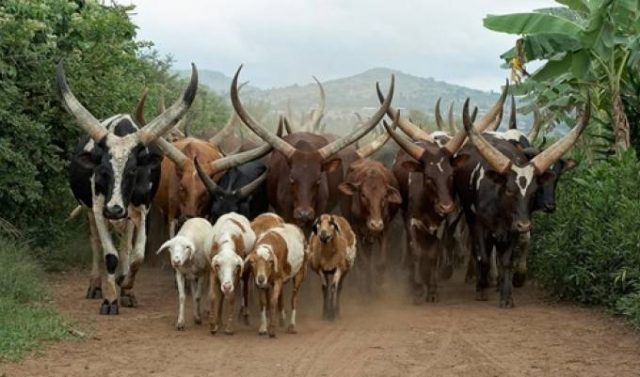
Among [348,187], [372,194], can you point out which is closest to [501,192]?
[372,194]

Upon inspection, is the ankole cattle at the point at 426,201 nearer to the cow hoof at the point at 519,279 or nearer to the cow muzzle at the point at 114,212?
the cow hoof at the point at 519,279

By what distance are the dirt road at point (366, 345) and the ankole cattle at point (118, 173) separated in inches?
24.6

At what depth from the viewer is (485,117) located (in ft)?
49.8

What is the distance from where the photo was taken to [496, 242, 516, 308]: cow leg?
1203 centimetres

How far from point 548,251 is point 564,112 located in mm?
7491

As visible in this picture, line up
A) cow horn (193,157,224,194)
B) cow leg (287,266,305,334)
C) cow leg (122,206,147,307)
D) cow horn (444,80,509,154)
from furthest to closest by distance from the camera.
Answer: cow horn (444,80,509,154) < cow horn (193,157,224,194) < cow leg (122,206,147,307) < cow leg (287,266,305,334)

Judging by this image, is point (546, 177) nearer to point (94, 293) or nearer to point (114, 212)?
point (114, 212)

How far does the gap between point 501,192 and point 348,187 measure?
5.83 feet

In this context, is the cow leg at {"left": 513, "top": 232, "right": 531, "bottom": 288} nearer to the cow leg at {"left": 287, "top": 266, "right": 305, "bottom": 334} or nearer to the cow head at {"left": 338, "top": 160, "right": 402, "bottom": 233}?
the cow head at {"left": 338, "top": 160, "right": 402, "bottom": 233}

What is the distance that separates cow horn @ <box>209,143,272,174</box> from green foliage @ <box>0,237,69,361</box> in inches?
96.2

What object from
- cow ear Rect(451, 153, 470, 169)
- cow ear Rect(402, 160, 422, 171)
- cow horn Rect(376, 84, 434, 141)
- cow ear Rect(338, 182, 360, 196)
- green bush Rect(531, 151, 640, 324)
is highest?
cow horn Rect(376, 84, 434, 141)

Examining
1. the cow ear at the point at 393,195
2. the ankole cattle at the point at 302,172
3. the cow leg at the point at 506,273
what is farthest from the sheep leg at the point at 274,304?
the cow leg at the point at 506,273

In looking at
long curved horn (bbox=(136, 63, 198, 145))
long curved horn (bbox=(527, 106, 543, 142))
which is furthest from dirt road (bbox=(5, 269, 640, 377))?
long curved horn (bbox=(527, 106, 543, 142))

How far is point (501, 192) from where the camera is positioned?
40.1ft
